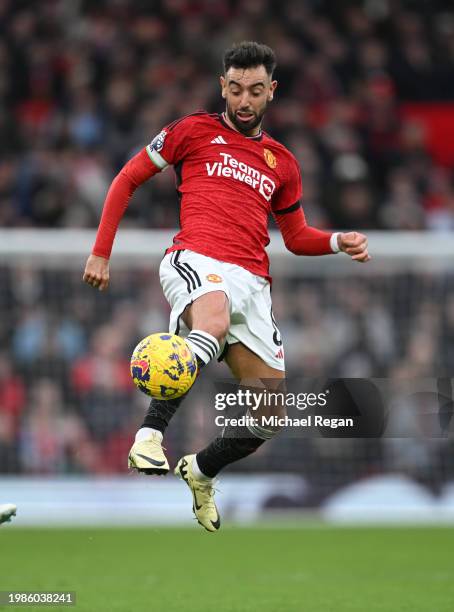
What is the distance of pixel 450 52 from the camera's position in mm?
17062

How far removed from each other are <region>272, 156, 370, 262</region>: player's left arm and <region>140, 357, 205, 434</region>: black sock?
1.35 metres

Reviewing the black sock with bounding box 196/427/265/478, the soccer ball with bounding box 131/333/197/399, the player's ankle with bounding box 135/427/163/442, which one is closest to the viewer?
the soccer ball with bounding box 131/333/197/399

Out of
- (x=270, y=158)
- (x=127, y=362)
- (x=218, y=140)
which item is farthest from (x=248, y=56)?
(x=127, y=362)

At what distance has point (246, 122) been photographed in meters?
6.95

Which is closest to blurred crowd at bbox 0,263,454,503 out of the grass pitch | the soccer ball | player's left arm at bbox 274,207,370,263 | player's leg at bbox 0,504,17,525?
the grass pitch

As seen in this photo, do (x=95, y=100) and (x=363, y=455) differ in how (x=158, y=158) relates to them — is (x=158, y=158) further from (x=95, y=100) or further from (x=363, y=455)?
(x=95, y=100)

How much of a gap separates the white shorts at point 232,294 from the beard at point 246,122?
2.58 feet

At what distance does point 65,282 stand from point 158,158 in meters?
6.32

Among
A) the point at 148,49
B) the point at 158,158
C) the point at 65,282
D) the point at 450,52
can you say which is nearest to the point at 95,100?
the point at 148,49

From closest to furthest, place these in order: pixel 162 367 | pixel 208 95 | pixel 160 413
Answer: pixel 162 367 < pixel 160 413 < pixel 208 95

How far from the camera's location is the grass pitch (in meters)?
7.64

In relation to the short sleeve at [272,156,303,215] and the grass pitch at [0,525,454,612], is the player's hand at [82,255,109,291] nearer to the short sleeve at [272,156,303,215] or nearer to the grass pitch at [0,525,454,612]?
the short sleeve at [272,156,303,215]

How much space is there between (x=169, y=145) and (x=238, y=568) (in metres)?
3.95

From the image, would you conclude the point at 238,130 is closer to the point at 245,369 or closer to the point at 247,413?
the point at 245,369
